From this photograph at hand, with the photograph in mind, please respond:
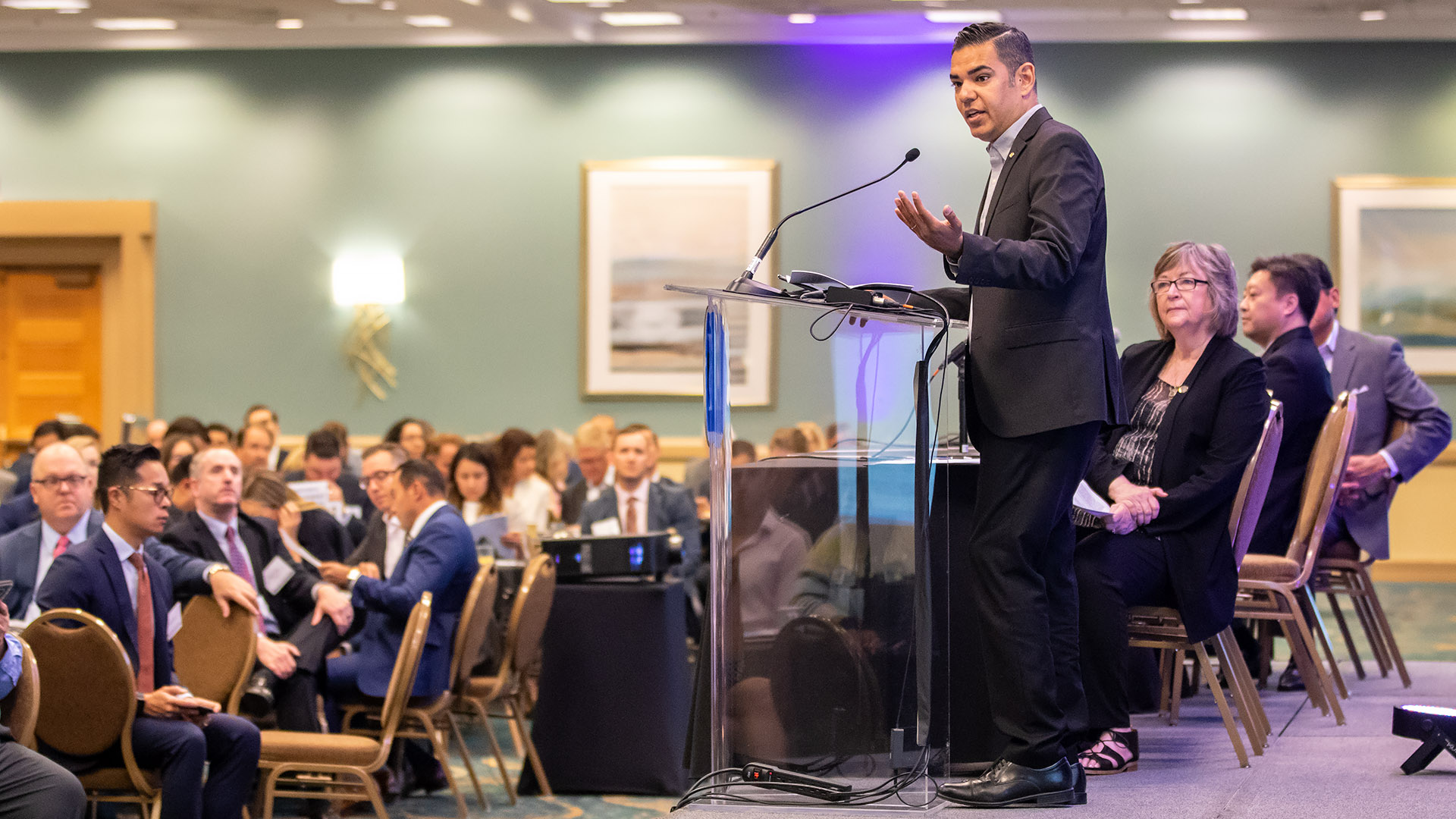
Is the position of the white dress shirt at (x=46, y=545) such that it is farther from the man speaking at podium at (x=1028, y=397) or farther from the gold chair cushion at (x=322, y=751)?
the man speaking at podium at (x=1028, y=397)

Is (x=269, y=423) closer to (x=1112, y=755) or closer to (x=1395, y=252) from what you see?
(x=1112, y=755)

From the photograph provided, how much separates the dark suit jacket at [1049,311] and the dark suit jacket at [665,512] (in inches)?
155

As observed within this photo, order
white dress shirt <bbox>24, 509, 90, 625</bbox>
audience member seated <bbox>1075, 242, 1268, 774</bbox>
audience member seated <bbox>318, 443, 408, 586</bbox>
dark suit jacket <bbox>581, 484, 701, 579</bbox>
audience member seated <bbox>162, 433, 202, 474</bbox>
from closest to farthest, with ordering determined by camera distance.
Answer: audience member seated <bbox>1075, 242, 1268, 774</bbox>, white dress shirt <bbox>24, 509, 90, 625</bbox>, audience member seated <bbox>318, 443, 408, 586</bbox>, dark suit jacket <bbox>581, 484, 701, 579</bbox>, audience member seated <bbox>162, 433, 202, 474</bbox>

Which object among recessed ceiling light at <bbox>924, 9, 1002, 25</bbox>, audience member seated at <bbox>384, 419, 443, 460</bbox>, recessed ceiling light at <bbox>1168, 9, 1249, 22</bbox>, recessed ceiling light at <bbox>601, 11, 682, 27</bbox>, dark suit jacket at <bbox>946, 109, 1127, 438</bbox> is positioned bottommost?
audience member seated at <bbox>384, 419, 443, 460</bbox>

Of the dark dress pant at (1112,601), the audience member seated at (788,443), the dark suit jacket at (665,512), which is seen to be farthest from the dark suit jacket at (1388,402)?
the audience member seated at (788,443)

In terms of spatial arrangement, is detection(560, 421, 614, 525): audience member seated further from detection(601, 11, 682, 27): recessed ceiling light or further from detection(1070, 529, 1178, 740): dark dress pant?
detection(1070, 529, 1178, 740): dark dress pant

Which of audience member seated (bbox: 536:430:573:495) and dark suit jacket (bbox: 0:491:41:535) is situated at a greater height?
audience member seated (bbox: 536:430:573:495)

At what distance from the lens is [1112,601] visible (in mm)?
3186

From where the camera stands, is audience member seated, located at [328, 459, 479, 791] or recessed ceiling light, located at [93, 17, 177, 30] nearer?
audience member seated, located at [328, 459, 479, 791]

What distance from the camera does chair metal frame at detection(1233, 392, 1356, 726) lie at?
150 inches

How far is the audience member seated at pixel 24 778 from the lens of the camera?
119 inches

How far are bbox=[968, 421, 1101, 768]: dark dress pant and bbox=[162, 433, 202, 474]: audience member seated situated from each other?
4887 mm

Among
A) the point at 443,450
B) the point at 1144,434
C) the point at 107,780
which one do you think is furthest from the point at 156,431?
the point at 1144,434

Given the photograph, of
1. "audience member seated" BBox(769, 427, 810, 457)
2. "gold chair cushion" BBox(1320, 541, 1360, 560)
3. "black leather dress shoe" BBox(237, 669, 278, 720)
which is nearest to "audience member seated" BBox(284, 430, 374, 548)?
"black leather dress shoe" BBox(237, 669, 278, 720)
